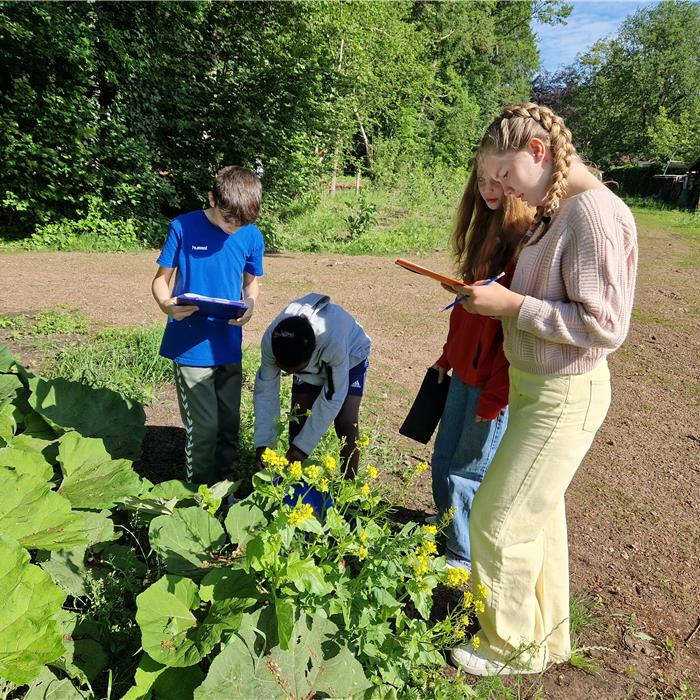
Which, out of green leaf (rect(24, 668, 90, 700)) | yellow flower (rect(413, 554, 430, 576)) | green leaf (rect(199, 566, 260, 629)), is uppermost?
yellow flower (rect(413, 554, 430, 576))

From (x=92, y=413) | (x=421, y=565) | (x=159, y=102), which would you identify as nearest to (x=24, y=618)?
(x=421, y=565)

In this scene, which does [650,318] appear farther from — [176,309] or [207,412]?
[176,309]

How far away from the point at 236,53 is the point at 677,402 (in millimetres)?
9414

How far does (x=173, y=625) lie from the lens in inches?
65.7

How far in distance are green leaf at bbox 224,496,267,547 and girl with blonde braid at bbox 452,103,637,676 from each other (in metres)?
0.73

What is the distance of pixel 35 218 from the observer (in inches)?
374

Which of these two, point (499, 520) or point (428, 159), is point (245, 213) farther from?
point (428, 159)

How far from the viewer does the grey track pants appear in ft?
9.37

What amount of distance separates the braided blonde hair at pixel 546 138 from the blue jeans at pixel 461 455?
3.02 ft

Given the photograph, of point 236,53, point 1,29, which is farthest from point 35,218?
point 236,53

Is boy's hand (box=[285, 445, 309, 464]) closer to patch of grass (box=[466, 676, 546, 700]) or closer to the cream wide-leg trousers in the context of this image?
the cream wide-leg trousers

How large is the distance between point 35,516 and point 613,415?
428 cm

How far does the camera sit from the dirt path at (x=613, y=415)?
2.42 m

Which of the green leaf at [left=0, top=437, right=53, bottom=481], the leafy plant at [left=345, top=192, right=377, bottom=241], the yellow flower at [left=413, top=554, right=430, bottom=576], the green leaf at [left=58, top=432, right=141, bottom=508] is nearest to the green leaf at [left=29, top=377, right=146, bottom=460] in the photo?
the green leaf at [left=58, top=432, right=141, bottom=508]
